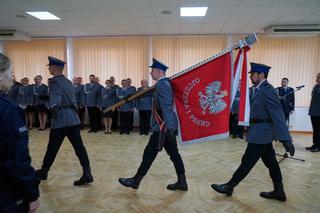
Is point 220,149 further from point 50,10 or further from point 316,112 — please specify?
point 50,10

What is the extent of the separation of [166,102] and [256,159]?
3.84 ft

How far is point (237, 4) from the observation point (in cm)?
500

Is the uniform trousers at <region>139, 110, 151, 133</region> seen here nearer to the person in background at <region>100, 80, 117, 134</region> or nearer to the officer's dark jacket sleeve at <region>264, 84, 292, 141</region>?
the person in background at <region>100, 80, 117, 134</region>

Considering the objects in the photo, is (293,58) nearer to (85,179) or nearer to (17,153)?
(85,179)

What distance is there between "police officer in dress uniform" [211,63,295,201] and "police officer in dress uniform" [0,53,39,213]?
228cm

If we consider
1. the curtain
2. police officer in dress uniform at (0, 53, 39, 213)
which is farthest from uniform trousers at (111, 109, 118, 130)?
police officer in dress uniform at (0, 53, 39, 213)

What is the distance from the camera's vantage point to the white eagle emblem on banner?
2.75m

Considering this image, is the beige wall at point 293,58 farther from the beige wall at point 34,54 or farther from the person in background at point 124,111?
the beige wall at point 34,54

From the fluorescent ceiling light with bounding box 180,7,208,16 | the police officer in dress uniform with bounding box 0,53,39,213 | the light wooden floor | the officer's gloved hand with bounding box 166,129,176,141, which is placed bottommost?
the light wooden floor

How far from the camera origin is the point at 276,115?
110 inches

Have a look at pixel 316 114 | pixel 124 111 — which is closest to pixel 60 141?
pixel 124 111

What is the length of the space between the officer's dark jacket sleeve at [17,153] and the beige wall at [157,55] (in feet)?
23.5

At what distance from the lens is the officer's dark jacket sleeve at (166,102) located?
2.89 metres

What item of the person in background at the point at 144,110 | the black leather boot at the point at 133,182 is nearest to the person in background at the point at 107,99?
the person in background at the point at 144,110
